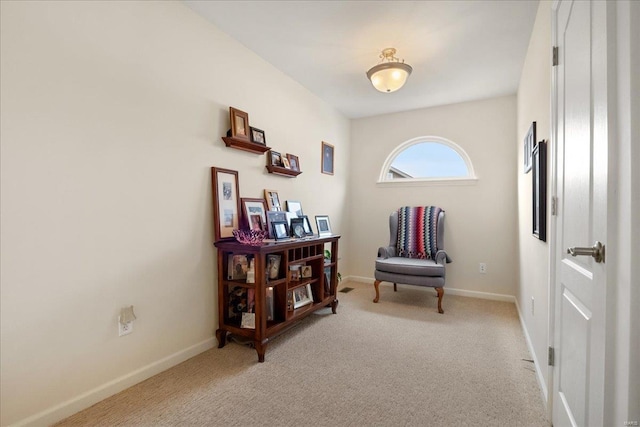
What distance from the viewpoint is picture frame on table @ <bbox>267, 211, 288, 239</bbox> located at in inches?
102

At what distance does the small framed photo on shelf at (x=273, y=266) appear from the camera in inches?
90.4

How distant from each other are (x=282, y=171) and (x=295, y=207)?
0.43m

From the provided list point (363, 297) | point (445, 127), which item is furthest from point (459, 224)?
point (363, 297)

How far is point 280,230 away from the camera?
2.62 m

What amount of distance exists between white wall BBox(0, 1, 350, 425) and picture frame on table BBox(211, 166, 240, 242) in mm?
63

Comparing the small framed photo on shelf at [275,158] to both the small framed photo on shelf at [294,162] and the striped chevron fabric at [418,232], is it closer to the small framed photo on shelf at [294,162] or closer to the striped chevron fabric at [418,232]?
the small framed photo on shelf at [294,162]

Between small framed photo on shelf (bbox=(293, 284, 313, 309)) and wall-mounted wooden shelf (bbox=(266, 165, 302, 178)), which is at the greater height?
wall-mounted wooden shelf (bbox=(266, 165, 302, 178))

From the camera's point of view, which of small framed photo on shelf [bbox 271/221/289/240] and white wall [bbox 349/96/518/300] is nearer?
small framed photo on shelf [bbox 271/221/289/240]

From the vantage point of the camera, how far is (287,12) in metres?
2.08

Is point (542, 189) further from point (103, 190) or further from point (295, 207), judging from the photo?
point (103, 190)

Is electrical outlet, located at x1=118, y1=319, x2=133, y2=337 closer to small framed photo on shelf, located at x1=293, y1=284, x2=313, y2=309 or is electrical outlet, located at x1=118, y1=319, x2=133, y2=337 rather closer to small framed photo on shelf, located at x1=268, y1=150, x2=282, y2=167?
small framed photo on shelf, located at x1=293, y1=284, x2=313, y2=309

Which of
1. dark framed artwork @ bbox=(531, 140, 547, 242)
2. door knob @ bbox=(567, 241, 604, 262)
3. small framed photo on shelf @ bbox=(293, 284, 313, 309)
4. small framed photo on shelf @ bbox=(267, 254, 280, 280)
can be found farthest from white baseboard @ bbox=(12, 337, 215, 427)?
dark framed artwork @ bbox=(531, 140, 547, 242)

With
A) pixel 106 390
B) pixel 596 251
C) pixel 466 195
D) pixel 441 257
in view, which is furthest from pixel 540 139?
pixel 106 390

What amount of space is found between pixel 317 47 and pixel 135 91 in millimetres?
1483
